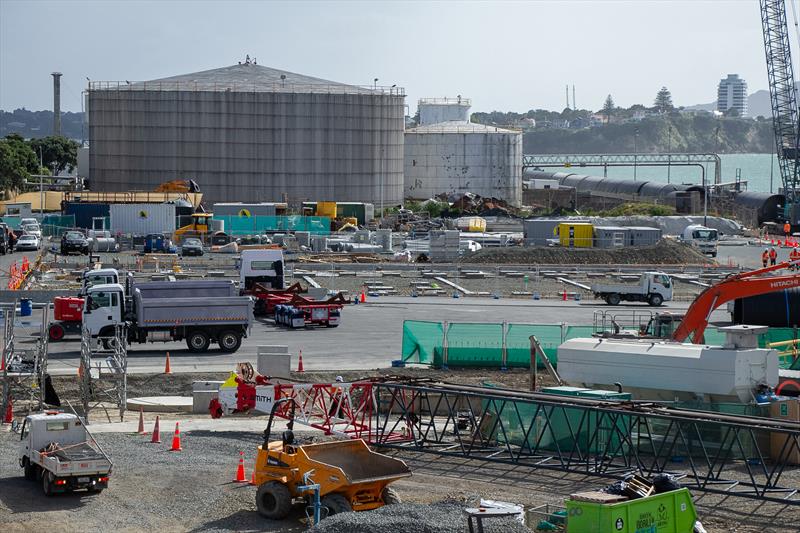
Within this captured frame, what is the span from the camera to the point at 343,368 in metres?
41.1

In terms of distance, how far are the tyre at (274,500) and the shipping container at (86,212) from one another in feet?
259

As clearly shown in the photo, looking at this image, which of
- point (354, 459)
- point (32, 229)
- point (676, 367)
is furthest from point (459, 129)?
point (354, 459)

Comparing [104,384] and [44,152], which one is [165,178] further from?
[104,384]

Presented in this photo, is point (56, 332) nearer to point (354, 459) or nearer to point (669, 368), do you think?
point (669, 368)

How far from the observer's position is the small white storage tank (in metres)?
30.6

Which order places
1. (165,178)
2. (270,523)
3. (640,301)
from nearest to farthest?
(270,523)
(640,301)
(165,178)

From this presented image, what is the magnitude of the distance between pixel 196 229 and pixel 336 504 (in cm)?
7150

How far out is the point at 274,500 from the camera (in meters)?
22.5

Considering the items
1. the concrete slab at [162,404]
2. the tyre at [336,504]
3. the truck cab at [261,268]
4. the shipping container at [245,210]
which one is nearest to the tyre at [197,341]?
the concrete slab at [162,404]

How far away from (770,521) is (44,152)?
17791cm

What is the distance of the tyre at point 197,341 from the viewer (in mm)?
43500

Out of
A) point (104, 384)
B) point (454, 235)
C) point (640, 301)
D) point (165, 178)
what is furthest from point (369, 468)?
point (165, 178)

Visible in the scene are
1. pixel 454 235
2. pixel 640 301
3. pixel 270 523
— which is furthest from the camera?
pixel 454 235

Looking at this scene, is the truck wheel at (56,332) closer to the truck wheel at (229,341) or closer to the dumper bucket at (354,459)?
the truck wheel at (229,341)
